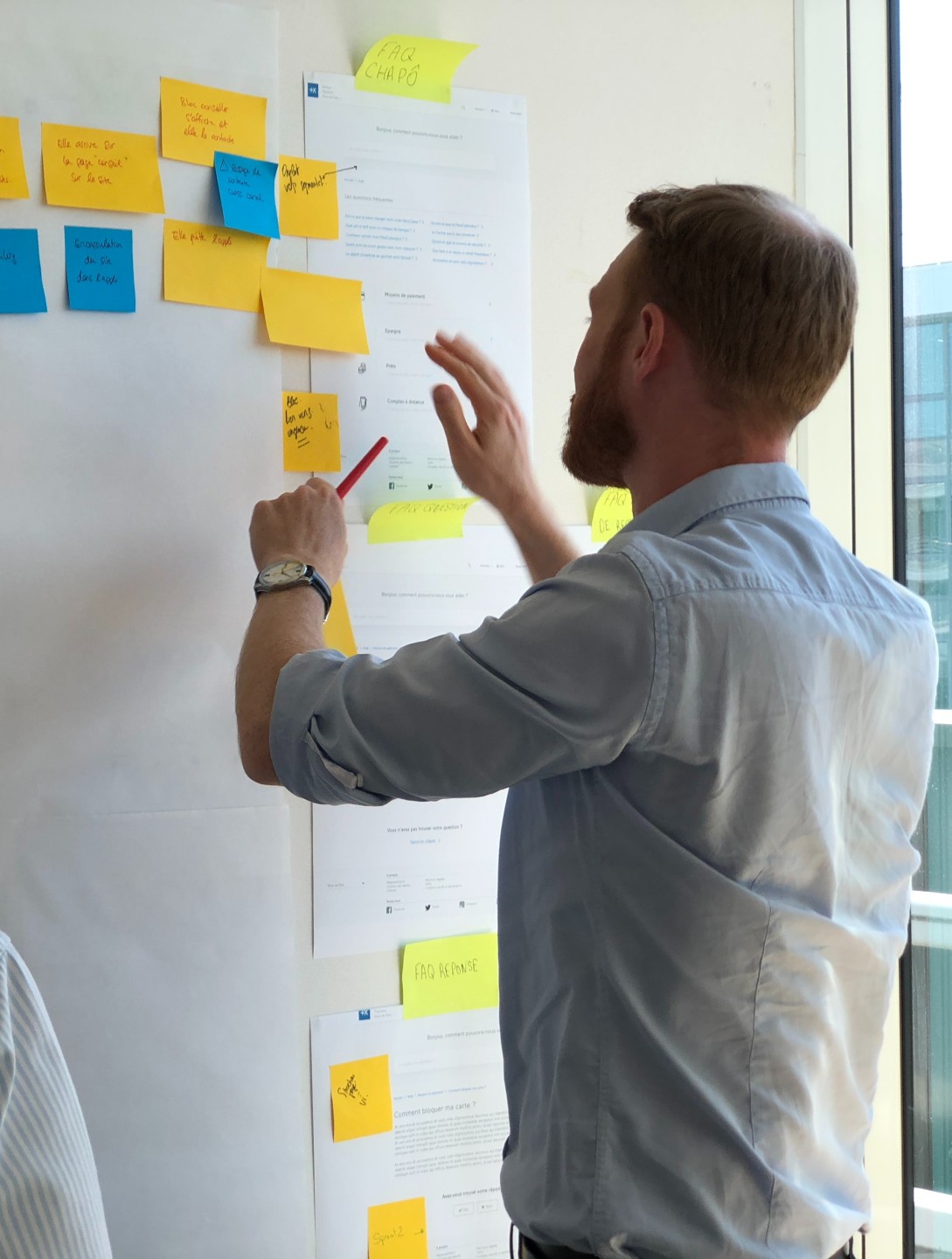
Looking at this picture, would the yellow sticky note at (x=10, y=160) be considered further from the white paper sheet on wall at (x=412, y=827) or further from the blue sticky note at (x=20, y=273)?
the white paper sheet on wall at (x=412, y=827)

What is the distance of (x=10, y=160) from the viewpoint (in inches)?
42.5

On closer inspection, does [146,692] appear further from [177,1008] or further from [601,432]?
[601,432]

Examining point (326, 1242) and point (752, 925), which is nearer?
point (752, 925)

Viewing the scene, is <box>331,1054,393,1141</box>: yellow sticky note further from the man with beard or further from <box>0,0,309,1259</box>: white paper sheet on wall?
the man with beard

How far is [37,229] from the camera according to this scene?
1.09 meters

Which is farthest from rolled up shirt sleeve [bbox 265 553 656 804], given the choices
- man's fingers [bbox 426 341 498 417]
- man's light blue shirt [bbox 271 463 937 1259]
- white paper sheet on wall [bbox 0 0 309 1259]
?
man's fingers [bbox 426 341 498 417]

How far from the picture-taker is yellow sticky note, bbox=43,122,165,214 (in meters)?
1.09

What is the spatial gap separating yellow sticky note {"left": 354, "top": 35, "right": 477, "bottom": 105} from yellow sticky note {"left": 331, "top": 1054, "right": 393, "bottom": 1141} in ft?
3.43

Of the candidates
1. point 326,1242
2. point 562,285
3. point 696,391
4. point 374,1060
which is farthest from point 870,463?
point 326,1242

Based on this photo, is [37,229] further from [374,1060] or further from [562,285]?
[374,1060]

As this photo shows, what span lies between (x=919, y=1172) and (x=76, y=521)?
51.8 inches

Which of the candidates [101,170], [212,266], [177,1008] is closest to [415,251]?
[212,266]

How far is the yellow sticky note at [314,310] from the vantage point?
118cm

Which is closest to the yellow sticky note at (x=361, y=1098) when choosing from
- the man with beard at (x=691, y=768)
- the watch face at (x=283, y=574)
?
the man with beard at (x=691, y=768)
